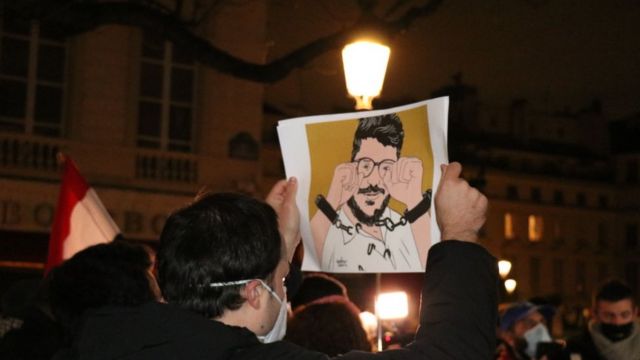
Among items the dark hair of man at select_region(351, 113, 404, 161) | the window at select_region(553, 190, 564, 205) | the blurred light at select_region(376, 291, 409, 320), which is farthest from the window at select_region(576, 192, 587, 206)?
the dark hair of man at select_region(351, 113, 404, 161)

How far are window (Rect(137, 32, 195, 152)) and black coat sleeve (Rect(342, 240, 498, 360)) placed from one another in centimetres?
1780

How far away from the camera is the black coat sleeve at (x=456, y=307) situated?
219 cm

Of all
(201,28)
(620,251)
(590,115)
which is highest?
(590,115)

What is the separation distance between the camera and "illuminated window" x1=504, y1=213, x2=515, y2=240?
225 ft

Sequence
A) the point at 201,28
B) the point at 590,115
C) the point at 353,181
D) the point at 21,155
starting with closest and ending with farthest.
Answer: the point at 353,181, the point at 21,155, the point at 201,28, the point at 590,115

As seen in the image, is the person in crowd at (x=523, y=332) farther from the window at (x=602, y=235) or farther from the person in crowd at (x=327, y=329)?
the window at (x=602, y=235)

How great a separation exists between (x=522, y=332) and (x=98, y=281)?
3.51 m

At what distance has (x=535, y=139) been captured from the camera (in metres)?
78.7

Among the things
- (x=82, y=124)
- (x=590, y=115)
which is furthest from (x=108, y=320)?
(x=590, y=115)

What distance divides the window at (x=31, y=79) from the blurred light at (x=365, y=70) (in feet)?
39.0

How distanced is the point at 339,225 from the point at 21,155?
16.2m

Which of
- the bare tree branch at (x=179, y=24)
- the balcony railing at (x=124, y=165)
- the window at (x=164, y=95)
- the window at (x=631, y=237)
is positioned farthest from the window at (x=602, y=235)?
the bare tree branch at (x=179, y=24)

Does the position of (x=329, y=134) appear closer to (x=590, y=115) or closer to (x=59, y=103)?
(x=59, y=103)

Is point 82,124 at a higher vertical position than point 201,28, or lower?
lower
